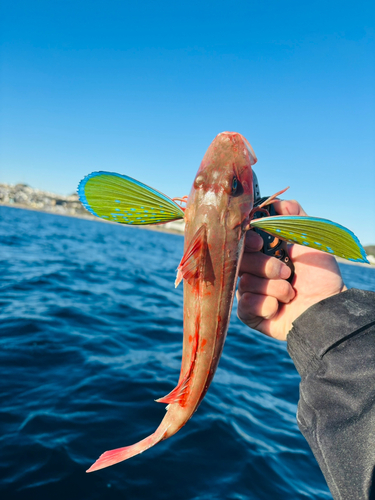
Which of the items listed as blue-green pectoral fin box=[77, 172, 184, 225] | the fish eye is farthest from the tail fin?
the fish eye

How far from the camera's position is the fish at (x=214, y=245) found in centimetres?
215

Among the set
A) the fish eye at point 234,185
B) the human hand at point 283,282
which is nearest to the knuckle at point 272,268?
the human hand at point 283,282

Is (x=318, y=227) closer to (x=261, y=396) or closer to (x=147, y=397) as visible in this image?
(x=147, y=397)

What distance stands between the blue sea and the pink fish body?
1896 millimetres

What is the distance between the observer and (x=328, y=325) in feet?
8.27

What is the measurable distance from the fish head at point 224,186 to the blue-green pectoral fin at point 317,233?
21 centimetres

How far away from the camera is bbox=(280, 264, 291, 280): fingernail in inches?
116

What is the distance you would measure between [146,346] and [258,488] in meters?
4.28

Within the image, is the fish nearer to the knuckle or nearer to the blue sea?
the knuckle

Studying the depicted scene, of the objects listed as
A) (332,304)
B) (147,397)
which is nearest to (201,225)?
(332,304)

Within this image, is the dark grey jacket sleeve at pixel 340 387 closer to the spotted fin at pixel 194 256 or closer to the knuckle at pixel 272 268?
the knuckle at pixel 272 268

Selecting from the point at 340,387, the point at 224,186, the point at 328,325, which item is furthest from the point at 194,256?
the point at 340,387

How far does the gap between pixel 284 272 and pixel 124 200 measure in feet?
5.20

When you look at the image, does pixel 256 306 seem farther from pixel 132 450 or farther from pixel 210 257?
pixel 132 450
